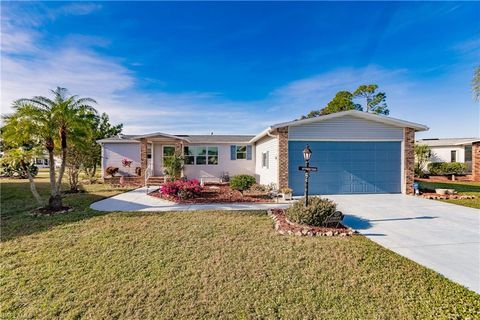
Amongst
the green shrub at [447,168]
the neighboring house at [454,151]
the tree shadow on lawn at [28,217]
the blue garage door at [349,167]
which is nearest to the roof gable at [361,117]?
the blue garage door at [349,167]

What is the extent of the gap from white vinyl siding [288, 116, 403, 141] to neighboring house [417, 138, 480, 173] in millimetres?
14361

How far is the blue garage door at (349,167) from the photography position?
10758mm

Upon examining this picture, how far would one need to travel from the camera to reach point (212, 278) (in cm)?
360

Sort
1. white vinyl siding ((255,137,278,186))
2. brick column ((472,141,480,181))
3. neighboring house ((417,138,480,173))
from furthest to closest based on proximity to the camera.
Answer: neighboring house ((417,138,480,173)), brick column ((472,141,480,181)), white vinyl siding ((255,137,278,186))

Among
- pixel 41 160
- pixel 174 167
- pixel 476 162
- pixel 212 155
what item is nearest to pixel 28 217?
pixel 41 160

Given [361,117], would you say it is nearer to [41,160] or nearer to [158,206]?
[158,206]

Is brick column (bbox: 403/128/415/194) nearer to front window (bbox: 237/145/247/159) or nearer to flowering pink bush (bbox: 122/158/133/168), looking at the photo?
front window (bbox: 237/145/247/159)

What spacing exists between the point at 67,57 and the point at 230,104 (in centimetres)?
1321

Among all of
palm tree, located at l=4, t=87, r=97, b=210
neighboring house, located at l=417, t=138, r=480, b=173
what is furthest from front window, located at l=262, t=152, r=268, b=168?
neighboring house, located at l=417, t=138, r=480, b=173

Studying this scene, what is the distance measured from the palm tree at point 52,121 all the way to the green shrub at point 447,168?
2695cm

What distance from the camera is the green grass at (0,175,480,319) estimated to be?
2930 millimetres

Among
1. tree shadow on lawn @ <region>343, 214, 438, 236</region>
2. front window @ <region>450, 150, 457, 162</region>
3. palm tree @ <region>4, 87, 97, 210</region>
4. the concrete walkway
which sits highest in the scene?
palm tree @ <region>4, 87, 97, 210</region>

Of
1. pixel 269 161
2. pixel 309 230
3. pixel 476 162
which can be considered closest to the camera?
pixel 309 230

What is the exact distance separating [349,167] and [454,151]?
1808 centimetres
